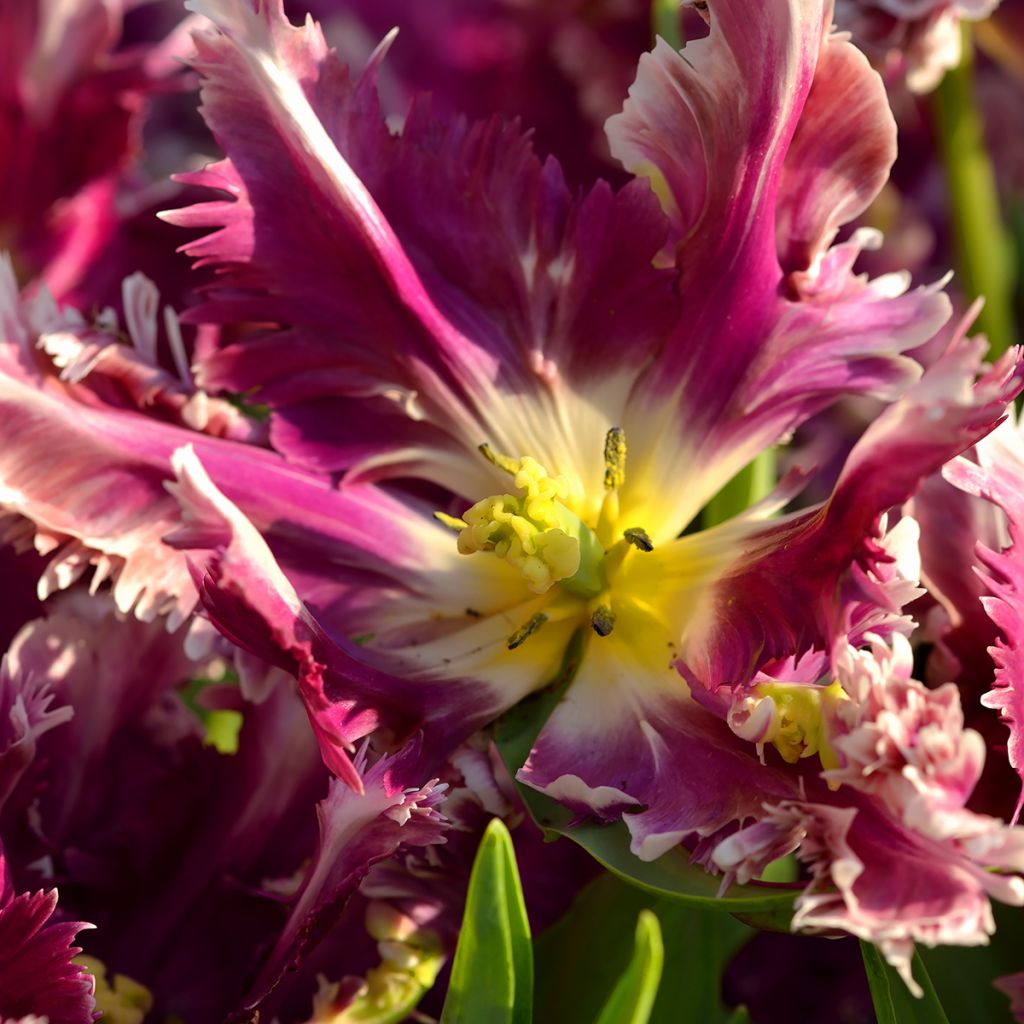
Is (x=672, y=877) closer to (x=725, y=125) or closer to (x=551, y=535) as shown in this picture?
(x=551, y=535)

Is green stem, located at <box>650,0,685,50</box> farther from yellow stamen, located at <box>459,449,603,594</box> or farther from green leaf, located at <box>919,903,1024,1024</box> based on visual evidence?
green leaf, located at <box>919,903,1024,1024</box>

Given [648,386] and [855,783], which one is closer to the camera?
[855,783]

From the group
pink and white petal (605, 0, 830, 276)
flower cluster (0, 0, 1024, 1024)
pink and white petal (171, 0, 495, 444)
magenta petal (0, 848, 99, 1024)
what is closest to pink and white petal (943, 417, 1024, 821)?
flower cluster (0, 0, 1024, 1024)

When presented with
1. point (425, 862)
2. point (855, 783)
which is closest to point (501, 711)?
point (425, 862)

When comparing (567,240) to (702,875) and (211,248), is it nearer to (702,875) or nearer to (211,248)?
(211,248)

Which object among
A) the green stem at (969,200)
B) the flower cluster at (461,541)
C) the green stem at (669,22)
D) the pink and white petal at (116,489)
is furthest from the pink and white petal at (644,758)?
the green stem at (969,200)


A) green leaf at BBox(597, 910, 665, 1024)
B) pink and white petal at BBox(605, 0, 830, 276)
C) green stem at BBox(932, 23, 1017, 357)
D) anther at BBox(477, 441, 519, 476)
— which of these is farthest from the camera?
green stem at BBox(932, 23, 1017, 357)

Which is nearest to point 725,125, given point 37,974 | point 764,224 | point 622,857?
point 764,224
